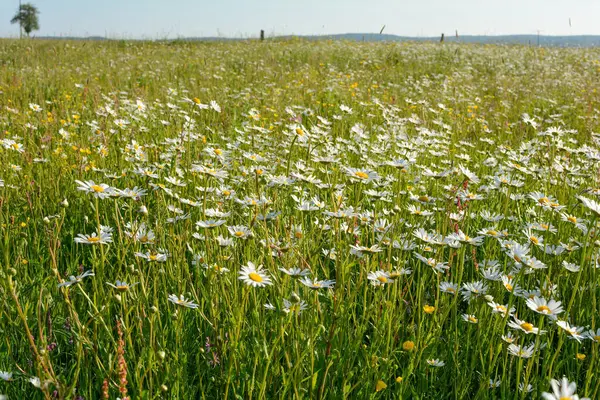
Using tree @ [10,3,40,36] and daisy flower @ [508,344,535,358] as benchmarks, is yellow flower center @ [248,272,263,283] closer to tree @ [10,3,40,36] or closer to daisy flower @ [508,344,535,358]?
daisy flower @ [508,344,535,358]

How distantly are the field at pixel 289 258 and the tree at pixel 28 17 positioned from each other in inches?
2474

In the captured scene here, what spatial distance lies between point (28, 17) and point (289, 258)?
69.8 meters

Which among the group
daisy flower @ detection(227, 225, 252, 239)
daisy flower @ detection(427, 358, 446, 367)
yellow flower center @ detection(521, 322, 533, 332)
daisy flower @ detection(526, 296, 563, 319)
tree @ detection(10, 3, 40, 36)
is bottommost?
daisy flower @ detection(427, 358, 446, 367)

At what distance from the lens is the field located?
148 cm

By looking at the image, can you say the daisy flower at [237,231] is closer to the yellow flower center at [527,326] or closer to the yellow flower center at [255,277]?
the yellow flower center at [255,277]

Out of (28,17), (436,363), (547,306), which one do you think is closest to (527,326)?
(547,306)

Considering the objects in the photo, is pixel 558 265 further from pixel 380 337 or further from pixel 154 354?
pixel 154 354

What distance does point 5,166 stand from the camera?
297cm

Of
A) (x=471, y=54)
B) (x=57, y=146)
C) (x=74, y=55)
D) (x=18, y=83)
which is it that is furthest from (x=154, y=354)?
(x=471, y=54)

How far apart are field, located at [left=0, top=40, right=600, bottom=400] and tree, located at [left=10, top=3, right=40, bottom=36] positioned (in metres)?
62.8

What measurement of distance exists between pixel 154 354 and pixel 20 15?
6964 cm

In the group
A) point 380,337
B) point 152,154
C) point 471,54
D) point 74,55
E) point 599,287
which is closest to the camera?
point 380,337

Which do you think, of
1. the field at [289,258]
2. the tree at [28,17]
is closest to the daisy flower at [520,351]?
the field at [289,258]

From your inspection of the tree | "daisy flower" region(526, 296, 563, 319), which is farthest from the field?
the tree
